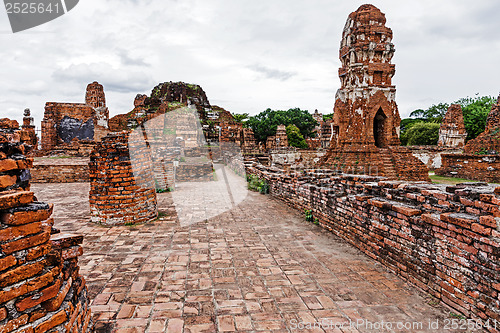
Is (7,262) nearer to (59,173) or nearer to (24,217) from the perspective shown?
(24,217)

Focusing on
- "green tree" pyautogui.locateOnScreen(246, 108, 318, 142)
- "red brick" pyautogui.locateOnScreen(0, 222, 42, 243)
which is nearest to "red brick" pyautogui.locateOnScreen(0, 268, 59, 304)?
"red brick" pyautogui.locateOnScreen(0, 222, 42, 243)

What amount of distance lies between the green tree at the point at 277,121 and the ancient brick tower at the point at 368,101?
2753cm

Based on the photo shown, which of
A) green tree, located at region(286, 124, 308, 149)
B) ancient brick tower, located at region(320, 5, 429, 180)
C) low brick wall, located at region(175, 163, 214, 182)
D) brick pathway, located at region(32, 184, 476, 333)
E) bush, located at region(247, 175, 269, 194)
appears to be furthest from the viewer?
green tree, located at region(286, 124, 308, 149)

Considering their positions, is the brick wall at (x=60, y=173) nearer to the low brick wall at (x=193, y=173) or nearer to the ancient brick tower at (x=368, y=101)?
the low brick wall at (x=193, y=173)

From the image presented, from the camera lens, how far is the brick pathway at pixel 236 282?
2424 mm

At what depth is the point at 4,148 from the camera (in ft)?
5.83

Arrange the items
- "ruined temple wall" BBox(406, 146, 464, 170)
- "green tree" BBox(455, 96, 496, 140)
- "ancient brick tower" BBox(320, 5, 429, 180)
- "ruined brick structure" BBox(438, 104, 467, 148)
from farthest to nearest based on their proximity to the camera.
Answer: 1. "green tree" BBox(455, 96, 496, 140)
2. "ruined brick structure" BBox(438, 104, 467, 148)
3. "ruined temple wall" BBox(406, 146, 464, 170)
4. "ancient brick tower" BBox(320, 5, 429, 180)

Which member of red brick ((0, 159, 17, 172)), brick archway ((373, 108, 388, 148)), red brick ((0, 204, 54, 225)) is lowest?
red brick ((0, 204, 54, 225))

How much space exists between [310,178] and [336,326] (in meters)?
4.18

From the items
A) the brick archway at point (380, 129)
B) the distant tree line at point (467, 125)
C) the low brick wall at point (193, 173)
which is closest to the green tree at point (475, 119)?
the distant tree line at point (467, 125)

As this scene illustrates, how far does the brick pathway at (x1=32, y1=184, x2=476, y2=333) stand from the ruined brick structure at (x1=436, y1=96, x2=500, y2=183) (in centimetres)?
1087

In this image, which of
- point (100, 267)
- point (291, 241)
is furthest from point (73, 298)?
point (291, 241)

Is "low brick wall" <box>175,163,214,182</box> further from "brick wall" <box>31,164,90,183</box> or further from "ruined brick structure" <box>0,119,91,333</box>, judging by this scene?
"ruined brick structure" <box>0,119,91,333</box>

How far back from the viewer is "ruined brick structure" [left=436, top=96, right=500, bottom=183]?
1154 centimetres
